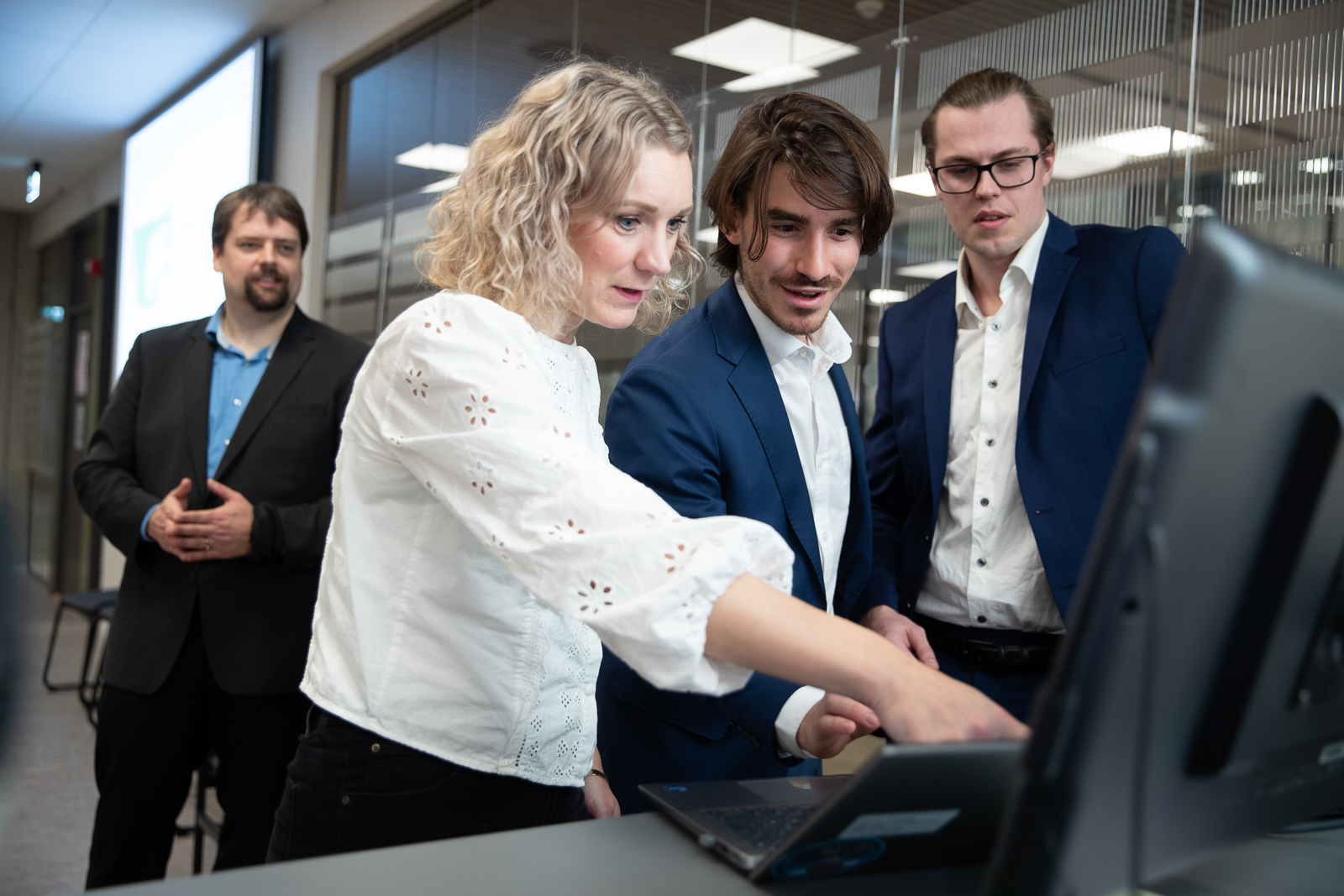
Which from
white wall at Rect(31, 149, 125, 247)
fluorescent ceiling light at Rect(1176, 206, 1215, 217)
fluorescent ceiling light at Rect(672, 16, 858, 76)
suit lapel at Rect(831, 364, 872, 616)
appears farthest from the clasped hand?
white wall at Rect(31, 149, 125, 247)

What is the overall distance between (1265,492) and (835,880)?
41cm

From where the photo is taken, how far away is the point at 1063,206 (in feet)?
7.13

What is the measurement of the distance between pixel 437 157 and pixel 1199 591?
420cm

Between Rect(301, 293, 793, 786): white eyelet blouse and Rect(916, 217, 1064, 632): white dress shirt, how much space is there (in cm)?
74

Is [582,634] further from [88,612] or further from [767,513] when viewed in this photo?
[88,612]

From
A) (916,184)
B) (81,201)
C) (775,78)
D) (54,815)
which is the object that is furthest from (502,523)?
(81,201)

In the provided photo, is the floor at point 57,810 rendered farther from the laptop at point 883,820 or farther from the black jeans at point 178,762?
the laptop at point 883,820

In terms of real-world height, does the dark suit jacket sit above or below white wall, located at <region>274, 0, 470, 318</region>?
below

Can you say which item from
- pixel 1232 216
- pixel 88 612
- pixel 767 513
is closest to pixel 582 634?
pixel 767 513

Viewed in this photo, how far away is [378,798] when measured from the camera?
1.03 meters

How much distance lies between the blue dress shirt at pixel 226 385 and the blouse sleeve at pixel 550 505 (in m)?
1.75

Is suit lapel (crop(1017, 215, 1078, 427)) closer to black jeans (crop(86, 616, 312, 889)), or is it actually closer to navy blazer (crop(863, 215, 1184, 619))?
navy blazer (crop(863, 215, 1184, 619))

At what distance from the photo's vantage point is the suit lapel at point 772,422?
1.32 m

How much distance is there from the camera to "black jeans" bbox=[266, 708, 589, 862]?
1.03 m
